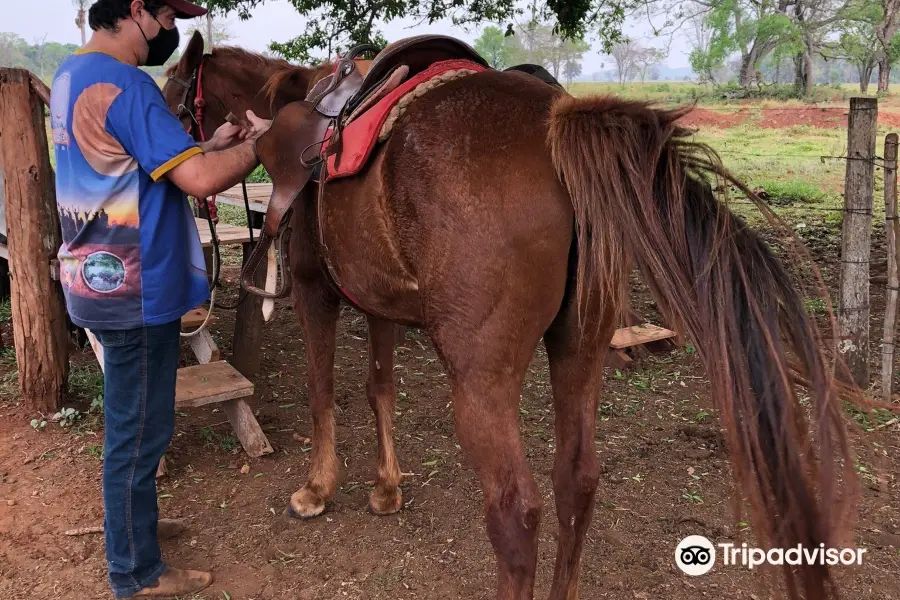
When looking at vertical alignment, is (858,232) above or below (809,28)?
below

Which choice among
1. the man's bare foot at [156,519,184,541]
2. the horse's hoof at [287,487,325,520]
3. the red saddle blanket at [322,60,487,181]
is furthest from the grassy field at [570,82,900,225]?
the man's bare foot at [156,519,184,541]

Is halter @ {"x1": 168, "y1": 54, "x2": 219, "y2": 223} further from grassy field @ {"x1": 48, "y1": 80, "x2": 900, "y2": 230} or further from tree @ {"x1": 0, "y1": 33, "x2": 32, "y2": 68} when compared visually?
tree @ {"x1": 0, "y1": 33, "x2": 32, "y2": 68}

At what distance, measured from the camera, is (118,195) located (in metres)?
2.10

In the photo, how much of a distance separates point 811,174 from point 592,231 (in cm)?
1316

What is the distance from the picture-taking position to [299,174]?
88.7 inches

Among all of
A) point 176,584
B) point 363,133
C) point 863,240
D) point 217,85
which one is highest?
point 217,85

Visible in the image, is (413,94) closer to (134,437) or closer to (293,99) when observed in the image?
(293,99)

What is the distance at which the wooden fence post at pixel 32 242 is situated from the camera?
3.71 metres

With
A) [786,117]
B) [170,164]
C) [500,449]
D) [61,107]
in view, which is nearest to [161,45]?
[61,107]

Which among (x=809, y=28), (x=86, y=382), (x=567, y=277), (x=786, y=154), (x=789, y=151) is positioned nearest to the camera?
(x=567, y=277)

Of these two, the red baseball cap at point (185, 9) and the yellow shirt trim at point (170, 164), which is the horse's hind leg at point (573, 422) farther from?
the red baseball cap at point (185, 9)

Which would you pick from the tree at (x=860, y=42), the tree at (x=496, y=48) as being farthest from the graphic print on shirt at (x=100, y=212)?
the tree at (x=496, y=48)

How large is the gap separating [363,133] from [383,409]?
162cm

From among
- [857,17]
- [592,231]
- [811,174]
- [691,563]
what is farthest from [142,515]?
[857,17]
